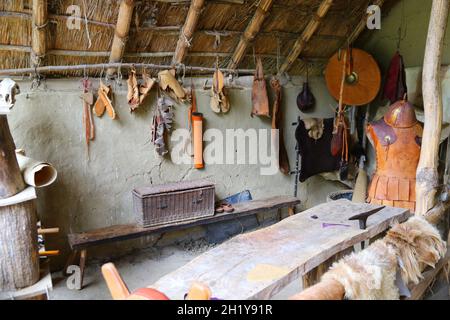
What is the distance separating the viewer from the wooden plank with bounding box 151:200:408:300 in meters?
1.37

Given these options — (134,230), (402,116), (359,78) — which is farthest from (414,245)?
(359,78)

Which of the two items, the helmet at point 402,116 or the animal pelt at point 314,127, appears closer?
the helmet at point 402,116

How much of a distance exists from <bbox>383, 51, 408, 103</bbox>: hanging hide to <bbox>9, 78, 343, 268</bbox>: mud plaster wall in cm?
148

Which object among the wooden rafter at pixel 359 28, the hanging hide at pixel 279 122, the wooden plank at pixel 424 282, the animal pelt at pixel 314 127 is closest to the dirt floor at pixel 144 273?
the wooden plank at pixel 424 282

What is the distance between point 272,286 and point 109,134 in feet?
7.68

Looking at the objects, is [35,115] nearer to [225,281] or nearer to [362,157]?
[225,281]

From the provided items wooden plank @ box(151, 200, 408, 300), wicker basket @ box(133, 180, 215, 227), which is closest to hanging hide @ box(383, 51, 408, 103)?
wooden plank @ box(151, 200, 408, 300)

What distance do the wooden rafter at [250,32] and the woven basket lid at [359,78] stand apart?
1.23 metres

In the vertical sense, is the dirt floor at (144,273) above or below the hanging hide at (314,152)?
below

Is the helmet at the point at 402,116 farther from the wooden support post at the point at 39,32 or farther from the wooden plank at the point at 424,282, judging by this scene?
the wooden support post at the point at 39,32

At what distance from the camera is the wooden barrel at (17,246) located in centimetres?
214

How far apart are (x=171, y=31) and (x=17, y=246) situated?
207 centimetres

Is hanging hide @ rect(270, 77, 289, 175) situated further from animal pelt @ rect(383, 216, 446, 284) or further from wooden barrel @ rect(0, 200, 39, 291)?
wooden barrel @ rect(0, 200, 39, 291)

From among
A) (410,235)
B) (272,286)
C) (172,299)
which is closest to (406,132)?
(410,235)
